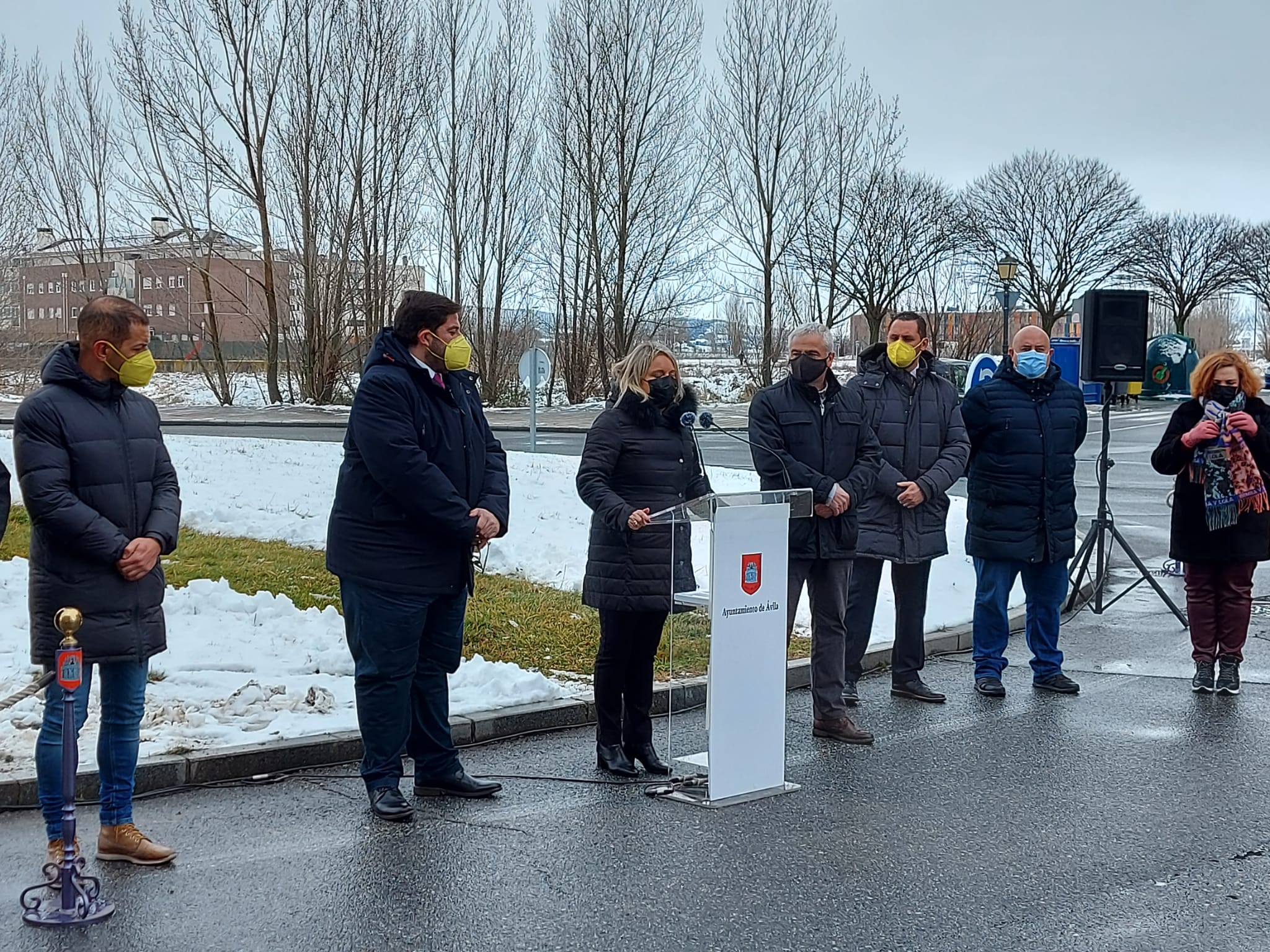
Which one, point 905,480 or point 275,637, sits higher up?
point 905,480

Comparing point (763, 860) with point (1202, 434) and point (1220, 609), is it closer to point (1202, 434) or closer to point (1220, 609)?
point (1220, 609)

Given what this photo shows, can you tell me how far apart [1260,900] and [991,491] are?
12.6ft

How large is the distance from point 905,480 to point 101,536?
181 inches

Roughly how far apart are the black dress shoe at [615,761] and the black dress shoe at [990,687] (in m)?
2.77

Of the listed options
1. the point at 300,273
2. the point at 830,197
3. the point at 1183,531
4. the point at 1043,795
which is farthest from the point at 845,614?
the point at 830,197

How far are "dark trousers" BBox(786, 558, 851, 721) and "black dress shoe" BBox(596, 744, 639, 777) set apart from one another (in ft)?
4.07

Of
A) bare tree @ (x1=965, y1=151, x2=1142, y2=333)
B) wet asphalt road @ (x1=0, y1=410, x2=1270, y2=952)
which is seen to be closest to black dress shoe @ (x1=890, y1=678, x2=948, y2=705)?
wet asphalt road @ (x1=0, y1=410, x2=1270, y2=952)

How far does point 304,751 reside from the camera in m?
6.31

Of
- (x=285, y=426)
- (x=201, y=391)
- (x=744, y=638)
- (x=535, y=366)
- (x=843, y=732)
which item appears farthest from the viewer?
(x=201, y=391)

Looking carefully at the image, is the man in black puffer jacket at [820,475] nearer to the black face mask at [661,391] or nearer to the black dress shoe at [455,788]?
the black face mask at [661,391]

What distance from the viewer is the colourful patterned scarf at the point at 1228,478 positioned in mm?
8008

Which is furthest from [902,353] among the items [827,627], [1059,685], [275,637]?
[275,637]

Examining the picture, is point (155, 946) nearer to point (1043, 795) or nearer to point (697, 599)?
point (697, 599)

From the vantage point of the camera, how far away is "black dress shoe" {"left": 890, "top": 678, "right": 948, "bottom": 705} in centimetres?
791
